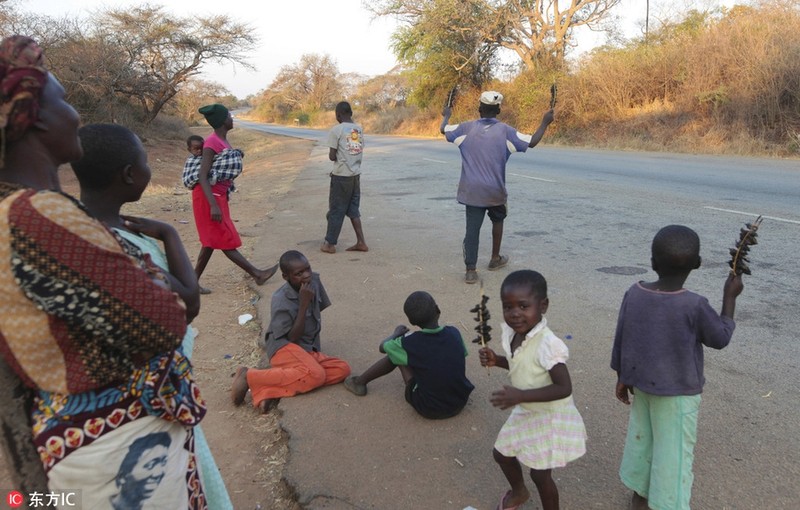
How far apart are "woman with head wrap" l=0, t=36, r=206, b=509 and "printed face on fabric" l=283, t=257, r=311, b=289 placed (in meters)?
2.24

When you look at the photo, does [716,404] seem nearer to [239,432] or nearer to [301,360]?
[301,360]

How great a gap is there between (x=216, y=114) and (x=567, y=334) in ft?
12.1

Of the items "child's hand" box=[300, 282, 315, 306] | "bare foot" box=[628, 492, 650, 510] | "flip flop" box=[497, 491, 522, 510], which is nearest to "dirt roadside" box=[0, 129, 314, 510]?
"child's hand" box=[300, 282, 315, 306]

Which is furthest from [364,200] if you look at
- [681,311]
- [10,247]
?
[10,247]

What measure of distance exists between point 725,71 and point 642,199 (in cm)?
1358

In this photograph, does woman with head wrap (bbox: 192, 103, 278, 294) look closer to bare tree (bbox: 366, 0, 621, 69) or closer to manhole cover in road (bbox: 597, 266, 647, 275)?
manhole cover in road (bbox: 597, 266, 647, 275)

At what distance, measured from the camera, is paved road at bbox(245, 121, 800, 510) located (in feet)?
9.10

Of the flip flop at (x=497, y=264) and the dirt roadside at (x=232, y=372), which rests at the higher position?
the flip flop at (x=497, y=264)

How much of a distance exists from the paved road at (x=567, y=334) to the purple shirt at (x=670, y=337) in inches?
23.7

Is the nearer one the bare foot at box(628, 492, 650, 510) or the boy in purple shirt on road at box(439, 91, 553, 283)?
the bare foot at box(628, 492, 650, 510)

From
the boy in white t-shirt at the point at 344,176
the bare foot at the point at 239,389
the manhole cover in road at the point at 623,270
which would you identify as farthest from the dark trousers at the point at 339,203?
the bare foot at the point at 239,389

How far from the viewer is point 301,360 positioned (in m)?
3.76

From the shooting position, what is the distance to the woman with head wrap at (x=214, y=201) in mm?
5598

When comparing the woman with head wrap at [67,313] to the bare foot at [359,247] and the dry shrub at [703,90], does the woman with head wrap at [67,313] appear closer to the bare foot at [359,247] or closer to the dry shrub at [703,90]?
the bare foot at [359,247]
